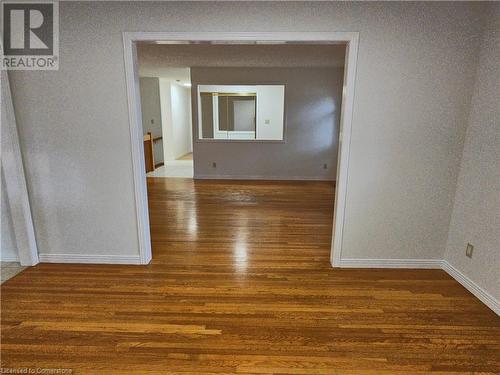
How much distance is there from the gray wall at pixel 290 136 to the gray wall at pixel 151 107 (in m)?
2.25

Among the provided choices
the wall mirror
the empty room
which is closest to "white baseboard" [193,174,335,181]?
the wall mirror

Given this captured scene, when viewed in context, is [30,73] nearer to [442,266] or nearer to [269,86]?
[442,266]

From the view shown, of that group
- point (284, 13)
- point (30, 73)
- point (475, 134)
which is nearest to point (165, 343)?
point (30, 73)

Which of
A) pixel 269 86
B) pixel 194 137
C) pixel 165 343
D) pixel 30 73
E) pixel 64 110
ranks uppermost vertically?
pixel 269 86

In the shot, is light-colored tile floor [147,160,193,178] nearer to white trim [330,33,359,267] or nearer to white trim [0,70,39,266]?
white trim [0,70,39,266]

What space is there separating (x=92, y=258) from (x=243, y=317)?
170 centimetres

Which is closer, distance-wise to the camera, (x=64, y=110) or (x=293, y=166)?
(x=64, y=110)

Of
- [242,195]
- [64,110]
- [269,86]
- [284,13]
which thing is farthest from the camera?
[269,86]

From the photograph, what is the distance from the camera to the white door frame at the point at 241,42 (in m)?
2.32

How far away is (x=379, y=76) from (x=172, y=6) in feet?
5.83

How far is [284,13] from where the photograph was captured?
2.29 m

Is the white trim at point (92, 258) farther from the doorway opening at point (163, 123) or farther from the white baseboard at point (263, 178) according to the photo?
the doorway opening at point (163, 123)

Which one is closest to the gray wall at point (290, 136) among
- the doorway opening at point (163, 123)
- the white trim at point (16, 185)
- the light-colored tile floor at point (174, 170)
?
the light-colored tile floor at point (174, 170)

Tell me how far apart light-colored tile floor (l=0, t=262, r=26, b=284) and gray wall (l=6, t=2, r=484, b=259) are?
0.82 ft
